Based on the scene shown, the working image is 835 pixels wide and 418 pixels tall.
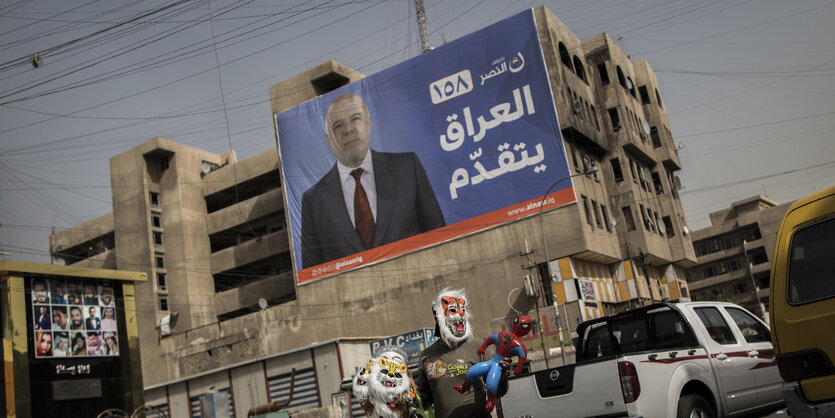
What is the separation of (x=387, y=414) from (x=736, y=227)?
9737 cm

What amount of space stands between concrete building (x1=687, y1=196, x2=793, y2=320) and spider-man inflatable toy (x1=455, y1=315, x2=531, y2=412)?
290 ft

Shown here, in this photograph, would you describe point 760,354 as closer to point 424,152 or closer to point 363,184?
point 424,152

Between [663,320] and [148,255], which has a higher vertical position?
[148,255]

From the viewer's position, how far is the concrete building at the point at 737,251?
293ft

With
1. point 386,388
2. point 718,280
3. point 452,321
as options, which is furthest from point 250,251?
point 718,280

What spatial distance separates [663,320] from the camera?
31.4 feet

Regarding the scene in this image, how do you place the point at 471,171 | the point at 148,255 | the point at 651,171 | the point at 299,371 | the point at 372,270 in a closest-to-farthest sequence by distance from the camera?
the point at 299,371 → the point at 471,171 → the point at 372,270 → the point at 651,171 → the point at 148,255

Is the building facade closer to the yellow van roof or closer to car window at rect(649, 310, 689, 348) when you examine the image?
car window at rect(649, 310, 689, 348)

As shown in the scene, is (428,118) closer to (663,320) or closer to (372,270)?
(372,270)

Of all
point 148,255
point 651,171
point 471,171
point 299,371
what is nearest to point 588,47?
point 651,171

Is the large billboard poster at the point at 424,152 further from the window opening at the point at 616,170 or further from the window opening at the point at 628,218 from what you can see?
the window opening at the point at 616,170

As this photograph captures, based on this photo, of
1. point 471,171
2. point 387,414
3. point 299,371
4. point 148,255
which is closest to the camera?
point 387,414

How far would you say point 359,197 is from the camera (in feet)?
176

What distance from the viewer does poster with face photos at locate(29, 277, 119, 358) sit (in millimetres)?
29625
